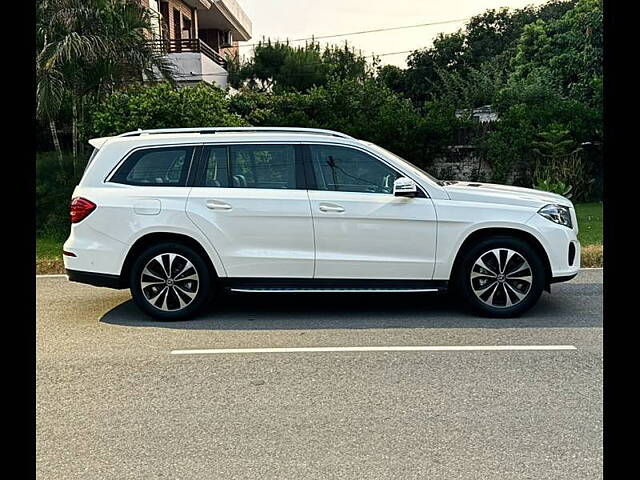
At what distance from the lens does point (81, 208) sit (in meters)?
7.48

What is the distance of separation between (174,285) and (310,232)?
1451mm

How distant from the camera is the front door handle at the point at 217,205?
736 centimetres

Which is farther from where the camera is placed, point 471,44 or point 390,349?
point 471,44

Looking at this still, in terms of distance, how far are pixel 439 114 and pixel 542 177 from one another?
105 inches

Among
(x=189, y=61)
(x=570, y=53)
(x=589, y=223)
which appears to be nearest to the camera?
(x=589, y=223)

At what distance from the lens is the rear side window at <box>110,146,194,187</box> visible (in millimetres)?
7559

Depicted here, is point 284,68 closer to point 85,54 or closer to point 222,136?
point 85,54

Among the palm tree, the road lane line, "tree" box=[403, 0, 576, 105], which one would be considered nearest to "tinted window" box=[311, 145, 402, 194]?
the road lane line

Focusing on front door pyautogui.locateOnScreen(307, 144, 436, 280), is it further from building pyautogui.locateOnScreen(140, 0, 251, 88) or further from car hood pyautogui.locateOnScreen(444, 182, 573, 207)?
building pyautogui.locateOnScreen(140, 0, 251, 88)

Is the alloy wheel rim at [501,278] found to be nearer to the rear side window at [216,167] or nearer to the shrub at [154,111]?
the rear side window at [216,167]

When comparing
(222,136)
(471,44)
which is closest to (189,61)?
(222,136)

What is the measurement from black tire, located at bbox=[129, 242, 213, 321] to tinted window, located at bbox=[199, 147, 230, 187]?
0.72 m
